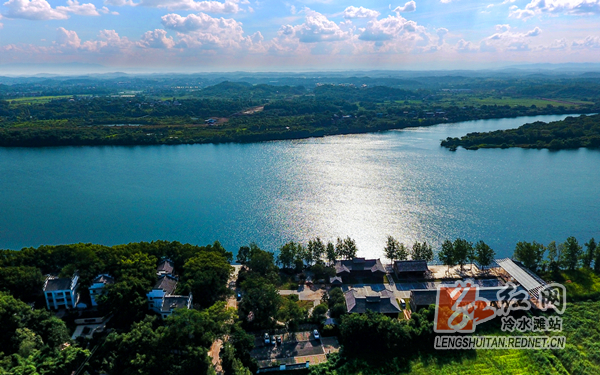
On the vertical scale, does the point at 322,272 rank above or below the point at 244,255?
below

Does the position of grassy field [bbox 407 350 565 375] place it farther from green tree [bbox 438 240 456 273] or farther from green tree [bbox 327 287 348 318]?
green tree [bbox 438 240 456 273]

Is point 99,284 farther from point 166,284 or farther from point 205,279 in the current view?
point 205,279

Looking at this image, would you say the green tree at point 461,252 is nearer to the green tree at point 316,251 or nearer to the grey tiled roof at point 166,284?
the green tree at point 316,251

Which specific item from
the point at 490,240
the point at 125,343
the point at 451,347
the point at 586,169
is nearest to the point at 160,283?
the point at 125,343

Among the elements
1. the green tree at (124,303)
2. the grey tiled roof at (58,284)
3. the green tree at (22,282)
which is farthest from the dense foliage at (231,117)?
the green tree at (124,303)

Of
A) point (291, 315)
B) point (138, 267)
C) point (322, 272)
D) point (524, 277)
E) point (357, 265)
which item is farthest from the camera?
point (357, 265)

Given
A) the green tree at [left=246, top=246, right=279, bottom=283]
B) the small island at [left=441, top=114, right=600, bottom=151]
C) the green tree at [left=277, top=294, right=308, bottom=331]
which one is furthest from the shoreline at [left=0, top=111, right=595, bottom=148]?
the green tree at [left=277, top=294, right=308, bottom=331]

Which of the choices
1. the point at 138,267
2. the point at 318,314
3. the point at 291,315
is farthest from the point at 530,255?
the point at 138,267

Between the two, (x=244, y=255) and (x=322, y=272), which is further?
(x=244, y=255)
